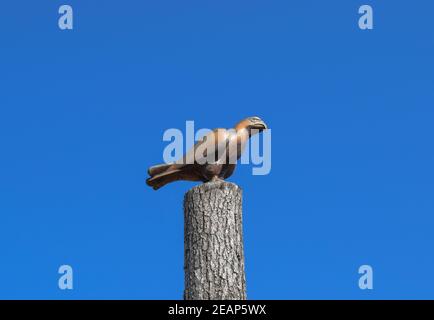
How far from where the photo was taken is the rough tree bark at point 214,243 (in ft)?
20.9

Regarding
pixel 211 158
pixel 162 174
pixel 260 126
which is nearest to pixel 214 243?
pixel 211 158

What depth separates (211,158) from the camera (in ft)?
22.7

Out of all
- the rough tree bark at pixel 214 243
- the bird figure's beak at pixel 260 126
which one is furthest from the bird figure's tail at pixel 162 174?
the bird figure's beak at pixel 260 126

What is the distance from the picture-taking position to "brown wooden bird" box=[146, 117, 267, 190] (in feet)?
22.7

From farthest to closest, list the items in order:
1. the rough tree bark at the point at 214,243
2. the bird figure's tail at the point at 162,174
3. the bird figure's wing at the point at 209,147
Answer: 1. the bird figure's tail at the point at 162,174
2. the bird figure's wing at the point at 209,147
3. the rough tree bark at the point at 214,243

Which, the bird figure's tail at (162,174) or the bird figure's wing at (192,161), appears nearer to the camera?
the bird figure's wing at (192,161)

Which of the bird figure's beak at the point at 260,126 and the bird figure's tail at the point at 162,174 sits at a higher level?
the bird figure's beak at the point at 260,126

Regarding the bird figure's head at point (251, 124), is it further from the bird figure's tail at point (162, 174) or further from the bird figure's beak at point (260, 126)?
the bird figure's tail at point (162, 174)

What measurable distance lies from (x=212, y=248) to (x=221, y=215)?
231 mm

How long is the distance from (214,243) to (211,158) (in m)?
0.72

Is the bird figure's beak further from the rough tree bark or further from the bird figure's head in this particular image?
the rough tree bark

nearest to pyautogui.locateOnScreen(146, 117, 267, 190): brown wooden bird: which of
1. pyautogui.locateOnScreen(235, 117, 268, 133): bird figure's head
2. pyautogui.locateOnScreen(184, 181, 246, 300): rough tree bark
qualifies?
pyautogui.locateOnScreen(235, 117, 268, 133): bird figure's head
